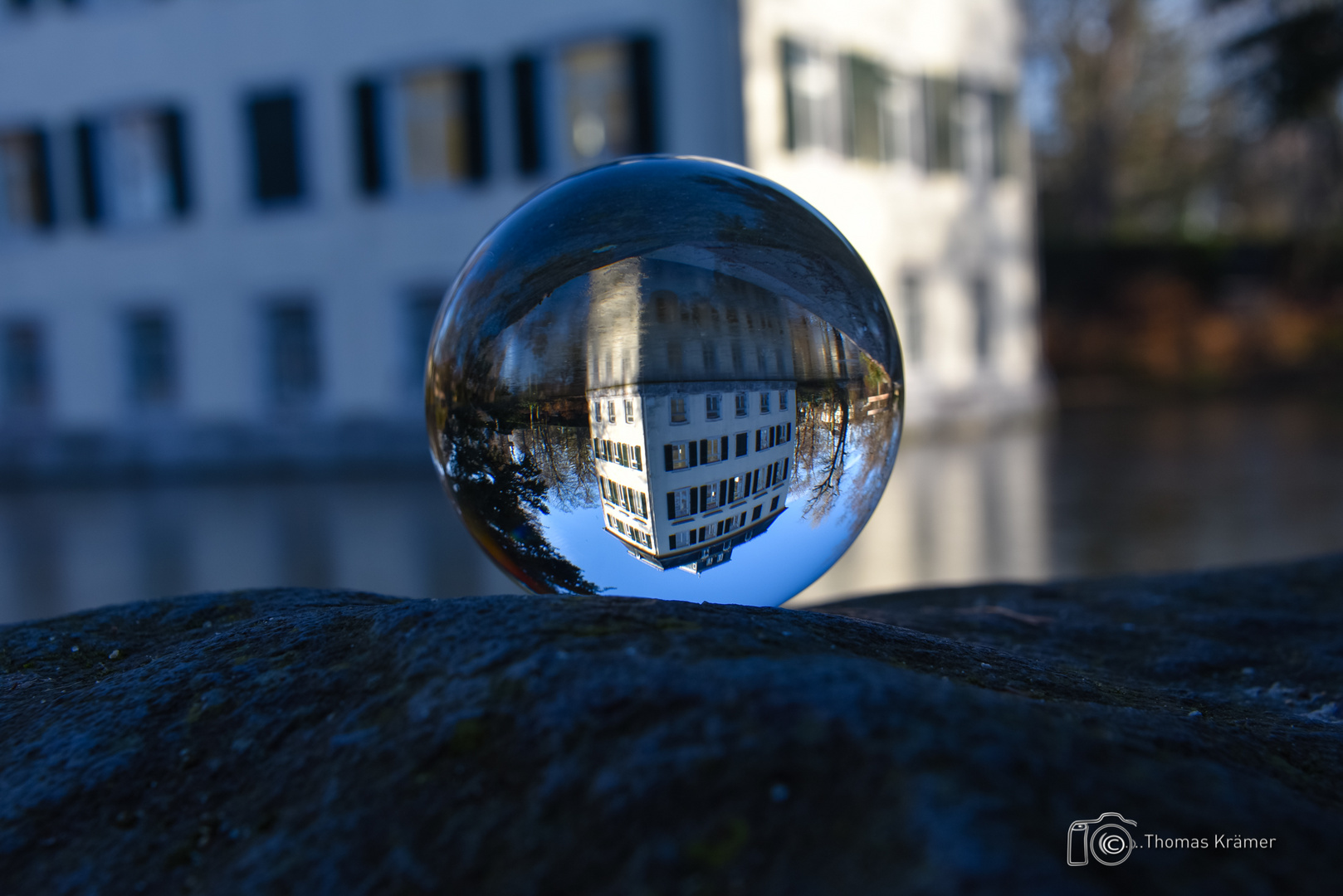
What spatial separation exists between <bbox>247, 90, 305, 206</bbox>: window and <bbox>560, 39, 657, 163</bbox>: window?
4.54 m

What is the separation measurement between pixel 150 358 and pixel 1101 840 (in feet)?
66.2

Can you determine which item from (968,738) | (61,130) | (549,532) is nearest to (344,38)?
(61,130)

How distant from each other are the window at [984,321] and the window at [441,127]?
9.09 meters

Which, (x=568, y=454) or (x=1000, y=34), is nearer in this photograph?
(x=568, y=454)

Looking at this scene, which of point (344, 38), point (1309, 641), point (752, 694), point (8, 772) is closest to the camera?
point (752, 694)

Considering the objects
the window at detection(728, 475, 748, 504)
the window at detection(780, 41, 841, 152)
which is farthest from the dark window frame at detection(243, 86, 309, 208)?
the window at detection(728, 475, 748, 504)

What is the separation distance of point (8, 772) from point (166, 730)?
0.24 meters

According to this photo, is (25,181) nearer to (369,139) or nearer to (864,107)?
(369,139)

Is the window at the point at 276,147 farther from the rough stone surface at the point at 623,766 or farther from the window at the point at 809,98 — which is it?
the rough stone surface at the point at 623,766

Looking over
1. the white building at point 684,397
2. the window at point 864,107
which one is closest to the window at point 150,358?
the window at point 864,107

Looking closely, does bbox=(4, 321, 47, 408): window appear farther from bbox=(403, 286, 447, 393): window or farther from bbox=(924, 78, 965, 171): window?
bbox=(924, 78, 965, 171): window

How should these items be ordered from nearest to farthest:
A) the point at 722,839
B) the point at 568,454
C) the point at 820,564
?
the point at 722,839
the point at 568,454
the point at 820,564

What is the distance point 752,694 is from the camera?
147 cm

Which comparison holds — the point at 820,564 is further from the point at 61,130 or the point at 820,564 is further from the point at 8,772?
the point at 61,130
